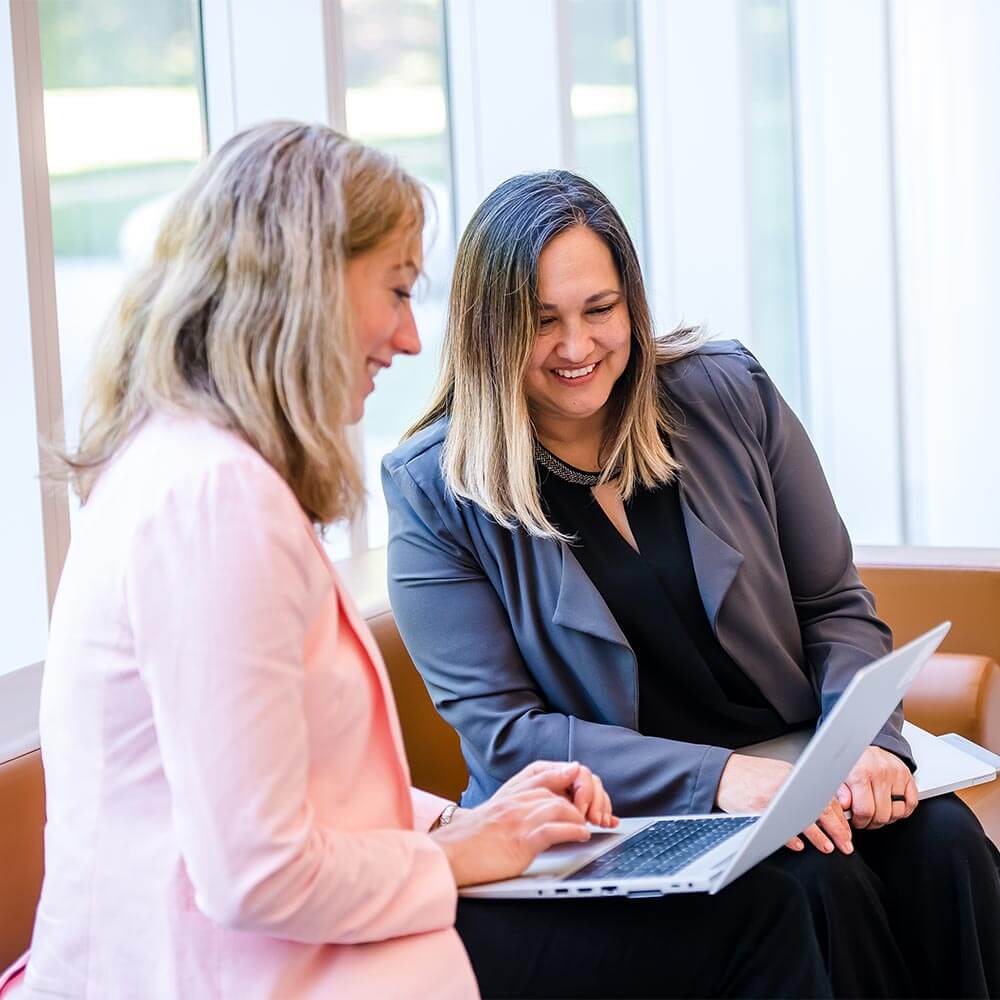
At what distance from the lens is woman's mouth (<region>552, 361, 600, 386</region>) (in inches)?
74.5

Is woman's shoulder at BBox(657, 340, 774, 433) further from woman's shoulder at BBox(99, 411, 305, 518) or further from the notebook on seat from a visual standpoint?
woman's shoulder at BBox(99, 411, 305, 518)

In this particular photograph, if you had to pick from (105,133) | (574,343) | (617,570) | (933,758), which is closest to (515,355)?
(574,343)

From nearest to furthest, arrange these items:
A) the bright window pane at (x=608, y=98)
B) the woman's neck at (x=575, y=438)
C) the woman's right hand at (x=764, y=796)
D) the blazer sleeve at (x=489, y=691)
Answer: the woman's right hand at (x=764, y=796) < the blazer sleeve at (x=489, y=691) < the woman's neck at (x=575, y=438) < the bright window pane at (x=608, y=98)

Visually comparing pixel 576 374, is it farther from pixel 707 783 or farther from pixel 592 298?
pixel 707 783

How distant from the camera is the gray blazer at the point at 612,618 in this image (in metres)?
1.78

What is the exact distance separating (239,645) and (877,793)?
98 cm

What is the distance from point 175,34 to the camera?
2.67 meters

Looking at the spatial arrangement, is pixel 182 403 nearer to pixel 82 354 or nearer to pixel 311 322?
pixel 311 322

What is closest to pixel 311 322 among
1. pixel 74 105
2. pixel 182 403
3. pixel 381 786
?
pixel 182 403

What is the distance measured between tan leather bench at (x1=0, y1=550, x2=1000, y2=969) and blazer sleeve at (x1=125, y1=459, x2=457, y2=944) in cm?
109

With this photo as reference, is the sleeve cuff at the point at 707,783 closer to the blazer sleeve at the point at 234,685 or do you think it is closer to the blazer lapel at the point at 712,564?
the blazer lapel at the point at 712,564

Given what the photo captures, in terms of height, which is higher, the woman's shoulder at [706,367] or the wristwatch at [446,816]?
the woman's shoulder at [706,367]

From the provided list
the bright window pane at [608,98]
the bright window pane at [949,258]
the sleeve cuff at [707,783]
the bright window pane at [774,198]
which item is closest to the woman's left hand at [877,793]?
the sleeve cuff at [707,783]

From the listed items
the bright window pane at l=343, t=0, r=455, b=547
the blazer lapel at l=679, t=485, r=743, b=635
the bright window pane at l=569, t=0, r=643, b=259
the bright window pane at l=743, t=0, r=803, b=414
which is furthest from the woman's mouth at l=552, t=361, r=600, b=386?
the bright window pane at l=743, t=0, r=803, b=414
